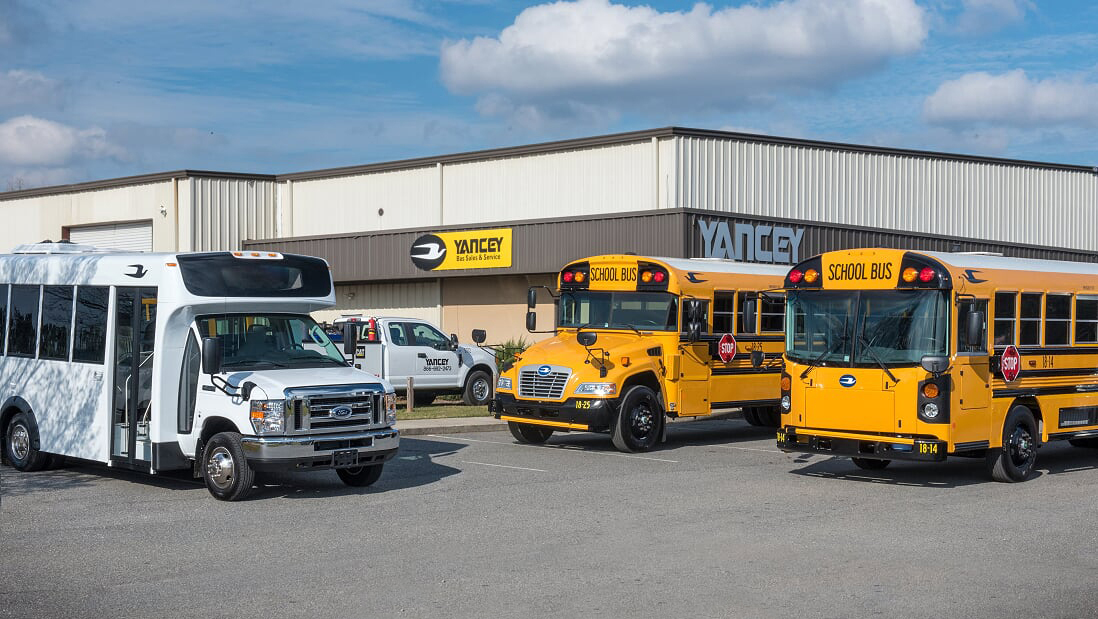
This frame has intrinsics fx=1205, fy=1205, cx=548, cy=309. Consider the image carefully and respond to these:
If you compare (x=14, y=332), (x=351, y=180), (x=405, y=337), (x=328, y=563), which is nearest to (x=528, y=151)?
(x=351, y=180)

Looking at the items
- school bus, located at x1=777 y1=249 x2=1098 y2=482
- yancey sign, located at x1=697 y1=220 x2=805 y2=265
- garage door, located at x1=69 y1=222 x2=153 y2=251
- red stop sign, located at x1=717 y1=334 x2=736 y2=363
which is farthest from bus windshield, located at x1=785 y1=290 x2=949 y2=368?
garage door, located at x1=69 y1=222 x2=153 y2=251

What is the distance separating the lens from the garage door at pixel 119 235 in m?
42.7

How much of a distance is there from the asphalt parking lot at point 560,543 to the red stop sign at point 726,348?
3168mm

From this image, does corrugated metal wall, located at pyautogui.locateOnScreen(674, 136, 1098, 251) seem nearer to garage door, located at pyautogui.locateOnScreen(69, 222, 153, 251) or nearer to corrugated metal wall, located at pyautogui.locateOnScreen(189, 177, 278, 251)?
corrugated metal wall, located at pyautogui.locateOnScreen(189, 177, 278, 251)

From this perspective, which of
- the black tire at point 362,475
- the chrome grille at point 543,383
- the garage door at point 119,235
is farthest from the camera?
the garage door at point 119,235

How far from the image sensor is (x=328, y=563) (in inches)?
367

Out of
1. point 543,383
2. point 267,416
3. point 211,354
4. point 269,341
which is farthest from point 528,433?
point 211,354

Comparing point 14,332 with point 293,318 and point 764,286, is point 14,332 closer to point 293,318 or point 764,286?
point 293,318

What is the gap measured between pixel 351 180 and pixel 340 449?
28.9 meters

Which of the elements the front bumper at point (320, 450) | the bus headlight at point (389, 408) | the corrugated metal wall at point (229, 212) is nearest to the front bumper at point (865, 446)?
the bus headlight at point (389, 408)

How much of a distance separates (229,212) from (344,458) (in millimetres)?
30713

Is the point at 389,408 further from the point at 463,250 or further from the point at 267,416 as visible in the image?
the point at 463,250

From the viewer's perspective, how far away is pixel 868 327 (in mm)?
14070

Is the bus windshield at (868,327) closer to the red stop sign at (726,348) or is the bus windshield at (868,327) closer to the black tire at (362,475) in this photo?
the red stop sign at (726,348)
